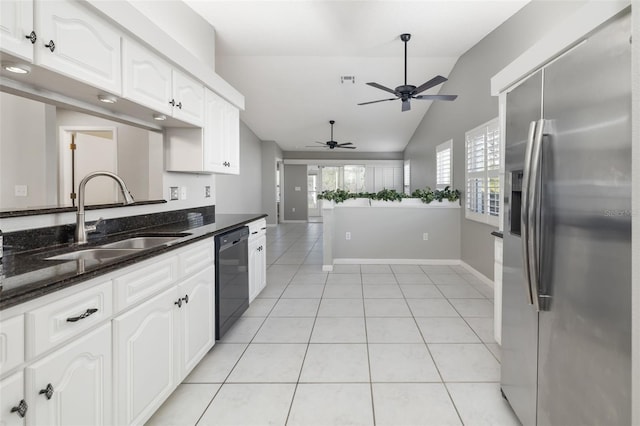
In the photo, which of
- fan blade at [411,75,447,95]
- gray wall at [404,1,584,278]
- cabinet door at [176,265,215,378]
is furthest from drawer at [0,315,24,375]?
fan blade at [411,75,447,95]

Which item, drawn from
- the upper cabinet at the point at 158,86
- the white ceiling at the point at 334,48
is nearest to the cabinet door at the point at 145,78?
the upper cabinet at the point at 158,86

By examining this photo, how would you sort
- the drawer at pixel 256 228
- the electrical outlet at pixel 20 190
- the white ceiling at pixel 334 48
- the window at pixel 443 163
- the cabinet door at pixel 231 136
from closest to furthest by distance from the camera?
the electrical outlet at pixel 20 190 < the drawer at pixel 256 228 < the cabinet door at pixel 231 136 < the white ceiling at pixel 334 48 < the window at pixel 443 163

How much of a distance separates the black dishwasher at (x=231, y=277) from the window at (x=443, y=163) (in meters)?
4.13

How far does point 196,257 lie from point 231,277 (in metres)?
0.60

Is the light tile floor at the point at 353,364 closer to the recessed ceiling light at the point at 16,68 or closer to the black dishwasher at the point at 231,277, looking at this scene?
the black dishwasher at the point at 231,277

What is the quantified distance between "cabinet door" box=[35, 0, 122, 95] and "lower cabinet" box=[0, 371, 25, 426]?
1.20 meters

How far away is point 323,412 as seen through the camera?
1702mm

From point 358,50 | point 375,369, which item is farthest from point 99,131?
point 358,50

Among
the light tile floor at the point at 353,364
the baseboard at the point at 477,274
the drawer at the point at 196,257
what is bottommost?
the light tile floor at the point at 353,364

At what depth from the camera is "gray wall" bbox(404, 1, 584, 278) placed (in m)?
3.07

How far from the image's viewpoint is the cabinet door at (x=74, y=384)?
0.96 meters

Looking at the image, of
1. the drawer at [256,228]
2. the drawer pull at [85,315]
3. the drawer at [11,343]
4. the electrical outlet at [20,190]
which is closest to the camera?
the drawer at [11,343]

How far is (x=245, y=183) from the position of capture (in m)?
7.96

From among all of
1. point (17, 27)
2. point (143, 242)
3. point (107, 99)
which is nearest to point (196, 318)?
point (143, 242)
